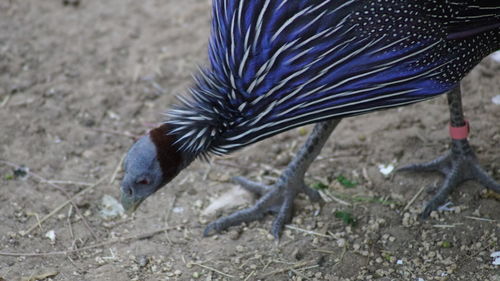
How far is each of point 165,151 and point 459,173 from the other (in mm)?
1646

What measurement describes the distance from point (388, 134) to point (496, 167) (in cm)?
68

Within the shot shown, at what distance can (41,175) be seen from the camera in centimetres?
402

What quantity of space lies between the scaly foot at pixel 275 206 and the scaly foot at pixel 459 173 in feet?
2.09

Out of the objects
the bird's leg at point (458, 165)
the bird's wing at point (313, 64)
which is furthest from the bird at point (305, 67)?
the bird's leg at point (458, 165)

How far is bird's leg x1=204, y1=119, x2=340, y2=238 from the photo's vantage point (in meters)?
3.63

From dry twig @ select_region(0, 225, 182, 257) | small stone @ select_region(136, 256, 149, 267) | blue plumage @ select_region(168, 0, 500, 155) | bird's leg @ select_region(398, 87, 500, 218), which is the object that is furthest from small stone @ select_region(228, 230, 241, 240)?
bird's leg @ select_region(398, 87, 500, 218)

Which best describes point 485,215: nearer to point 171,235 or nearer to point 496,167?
point 496,167

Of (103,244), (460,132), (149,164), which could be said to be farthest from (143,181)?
(460,132)

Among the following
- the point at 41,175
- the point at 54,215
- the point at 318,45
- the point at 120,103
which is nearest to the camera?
the point at 318,45

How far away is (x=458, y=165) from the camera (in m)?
3.69

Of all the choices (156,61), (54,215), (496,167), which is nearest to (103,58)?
(156,61)

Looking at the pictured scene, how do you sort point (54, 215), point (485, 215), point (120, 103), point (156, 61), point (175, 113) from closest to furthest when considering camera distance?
point (175, 113)
point (485, 215)
point (54, 215)
point (120, 103)
point (156, 61)

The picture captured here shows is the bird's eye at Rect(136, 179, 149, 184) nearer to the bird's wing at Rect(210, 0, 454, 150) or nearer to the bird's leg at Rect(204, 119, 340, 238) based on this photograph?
Result: the bird's wing at Rect(210, 0, 454, 150)

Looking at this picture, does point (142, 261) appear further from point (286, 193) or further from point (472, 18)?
point (472, 18)
